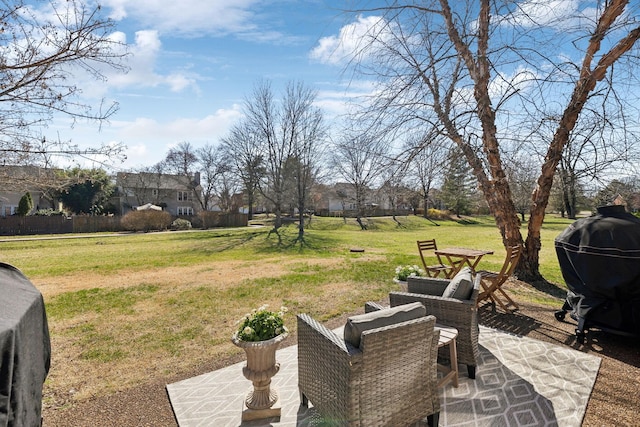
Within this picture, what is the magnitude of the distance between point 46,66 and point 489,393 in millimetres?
5509

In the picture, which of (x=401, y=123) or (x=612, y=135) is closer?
(x=612, y=135)

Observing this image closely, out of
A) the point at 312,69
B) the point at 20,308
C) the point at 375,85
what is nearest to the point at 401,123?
the point at 375,85

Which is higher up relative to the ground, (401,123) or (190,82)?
(190,82)

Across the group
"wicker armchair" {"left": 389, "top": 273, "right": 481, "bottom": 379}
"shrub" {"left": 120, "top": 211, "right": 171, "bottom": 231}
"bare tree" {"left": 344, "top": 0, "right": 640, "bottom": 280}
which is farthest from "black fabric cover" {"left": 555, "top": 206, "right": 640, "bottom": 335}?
"shrub" {"left": 120, "top": 211, "right": 171, "bottom": 231}

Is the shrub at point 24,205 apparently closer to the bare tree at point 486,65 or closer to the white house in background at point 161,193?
the white house in background at point 161,193

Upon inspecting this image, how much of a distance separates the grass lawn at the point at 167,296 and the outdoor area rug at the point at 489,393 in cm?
79

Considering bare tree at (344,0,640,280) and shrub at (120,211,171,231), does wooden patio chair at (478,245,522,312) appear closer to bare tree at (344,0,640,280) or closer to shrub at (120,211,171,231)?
bare tree at (344,0,640,280)

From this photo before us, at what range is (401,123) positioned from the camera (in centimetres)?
584

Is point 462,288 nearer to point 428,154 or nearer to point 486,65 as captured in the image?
point 428,154

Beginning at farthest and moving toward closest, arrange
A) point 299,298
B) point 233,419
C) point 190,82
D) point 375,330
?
point 190,82, point 299,298, point 233,419, point 375,330

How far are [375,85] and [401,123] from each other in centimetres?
85

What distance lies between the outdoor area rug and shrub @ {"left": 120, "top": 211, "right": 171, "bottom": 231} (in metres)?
25.3

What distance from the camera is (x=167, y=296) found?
7.18 metres

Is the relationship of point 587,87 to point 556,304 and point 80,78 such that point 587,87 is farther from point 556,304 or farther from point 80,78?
point 80,78
